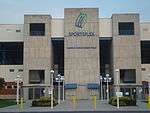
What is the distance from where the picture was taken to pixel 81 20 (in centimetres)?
8469

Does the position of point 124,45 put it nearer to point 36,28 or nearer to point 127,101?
point 36,28

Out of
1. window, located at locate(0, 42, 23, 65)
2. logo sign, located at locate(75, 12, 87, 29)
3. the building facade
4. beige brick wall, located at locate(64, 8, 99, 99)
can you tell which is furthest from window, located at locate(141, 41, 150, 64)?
window, located at locate(0, 42, 23, 65)

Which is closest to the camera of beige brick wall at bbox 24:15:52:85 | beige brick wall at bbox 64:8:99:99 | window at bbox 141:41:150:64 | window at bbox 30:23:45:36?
beige brick wall at bbox 64:8:99:99

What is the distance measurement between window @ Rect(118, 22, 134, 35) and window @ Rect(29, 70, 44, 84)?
19.4 meters

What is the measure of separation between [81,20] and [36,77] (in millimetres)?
15707

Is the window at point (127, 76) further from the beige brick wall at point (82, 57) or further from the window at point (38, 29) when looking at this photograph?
the window at point (38, 29)

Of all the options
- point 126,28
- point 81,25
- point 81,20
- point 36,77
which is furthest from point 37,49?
point 126,28

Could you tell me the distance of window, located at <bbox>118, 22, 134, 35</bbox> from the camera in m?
84.6

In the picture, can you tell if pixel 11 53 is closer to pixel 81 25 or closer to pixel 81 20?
pixel 81 25

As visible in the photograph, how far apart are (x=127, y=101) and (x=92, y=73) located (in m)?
A: 33.9

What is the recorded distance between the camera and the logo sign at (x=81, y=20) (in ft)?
277

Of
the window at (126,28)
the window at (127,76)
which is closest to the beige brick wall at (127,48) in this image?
the window at (126,28)

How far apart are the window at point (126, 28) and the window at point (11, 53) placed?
23.3m

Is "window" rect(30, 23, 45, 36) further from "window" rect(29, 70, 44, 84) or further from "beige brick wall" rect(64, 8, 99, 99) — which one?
"window" rect(29, 70, 44, 84)
